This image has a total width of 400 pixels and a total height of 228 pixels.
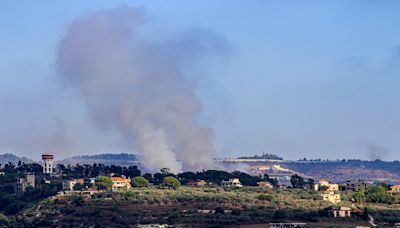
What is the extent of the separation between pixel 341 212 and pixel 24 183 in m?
49.8

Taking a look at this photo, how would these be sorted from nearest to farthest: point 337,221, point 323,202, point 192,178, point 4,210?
point 337,221 < point 323,202 < point 4,210 < point 192,178

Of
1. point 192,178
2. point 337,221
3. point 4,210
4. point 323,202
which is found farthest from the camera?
point 192,178

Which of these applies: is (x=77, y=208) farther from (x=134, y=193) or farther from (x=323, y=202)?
(x=323, y=202)

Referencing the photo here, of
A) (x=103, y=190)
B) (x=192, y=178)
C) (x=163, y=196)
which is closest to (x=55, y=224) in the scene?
(x=163, y=196)

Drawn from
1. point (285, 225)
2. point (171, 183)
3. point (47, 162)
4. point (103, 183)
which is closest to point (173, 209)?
point (285, 225)

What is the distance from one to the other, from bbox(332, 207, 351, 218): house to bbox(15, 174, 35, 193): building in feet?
149

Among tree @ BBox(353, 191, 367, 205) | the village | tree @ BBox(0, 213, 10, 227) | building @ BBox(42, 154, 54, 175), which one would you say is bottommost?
tree @ BBox(0, 213, 10, 227)

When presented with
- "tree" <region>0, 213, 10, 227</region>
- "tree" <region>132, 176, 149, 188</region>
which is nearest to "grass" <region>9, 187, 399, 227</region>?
"tree" <region>0, 213, 10, 227</region>

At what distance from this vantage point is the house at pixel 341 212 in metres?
103

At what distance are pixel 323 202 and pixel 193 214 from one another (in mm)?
16863

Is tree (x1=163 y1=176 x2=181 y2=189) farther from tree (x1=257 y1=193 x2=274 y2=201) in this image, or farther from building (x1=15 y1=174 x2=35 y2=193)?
tree (x1=257 y1=193 x2=274 y2=201)

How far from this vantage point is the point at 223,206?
108 metres

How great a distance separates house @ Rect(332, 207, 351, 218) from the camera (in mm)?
102812

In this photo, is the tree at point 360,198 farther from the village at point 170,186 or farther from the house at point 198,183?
the house at point 198,183
